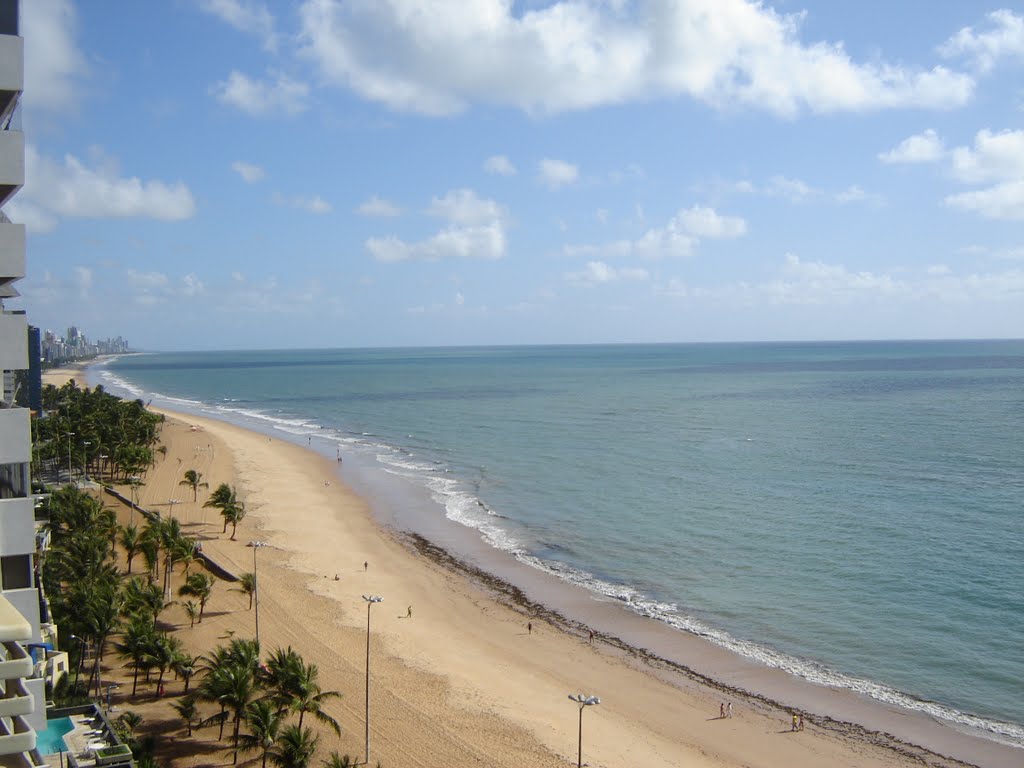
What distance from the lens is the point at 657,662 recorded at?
111 feet

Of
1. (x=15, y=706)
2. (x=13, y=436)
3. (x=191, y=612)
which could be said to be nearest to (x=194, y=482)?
(x=191, y=612)

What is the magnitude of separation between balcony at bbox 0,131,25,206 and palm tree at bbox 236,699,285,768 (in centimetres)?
1555

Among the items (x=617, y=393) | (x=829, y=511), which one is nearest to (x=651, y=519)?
(x=829, y=511)

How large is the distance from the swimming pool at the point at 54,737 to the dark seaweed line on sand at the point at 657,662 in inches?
821

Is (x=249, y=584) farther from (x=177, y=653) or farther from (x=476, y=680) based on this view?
(x=476, y=680)

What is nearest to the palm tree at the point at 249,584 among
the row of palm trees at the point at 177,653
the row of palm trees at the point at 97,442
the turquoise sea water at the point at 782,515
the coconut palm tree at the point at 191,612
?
the row of palm trees at the point at 177,653

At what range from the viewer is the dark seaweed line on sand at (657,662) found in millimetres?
26938

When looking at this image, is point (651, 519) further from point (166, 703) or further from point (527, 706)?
point (166, 703)

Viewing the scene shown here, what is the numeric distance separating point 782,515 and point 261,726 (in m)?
41.9

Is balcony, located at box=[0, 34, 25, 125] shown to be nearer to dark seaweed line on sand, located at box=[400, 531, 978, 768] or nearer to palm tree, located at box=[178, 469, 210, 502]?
dark seaweed line on sand, located at box=[400, 531, 978, 768]

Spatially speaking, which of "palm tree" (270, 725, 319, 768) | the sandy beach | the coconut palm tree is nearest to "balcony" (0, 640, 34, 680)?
"palm tree" (270, 725, 319, 768)

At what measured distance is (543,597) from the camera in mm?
41656

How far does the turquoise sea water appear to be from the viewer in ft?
114

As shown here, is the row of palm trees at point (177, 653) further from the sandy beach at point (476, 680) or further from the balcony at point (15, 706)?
the balcony at point (15, 706)
